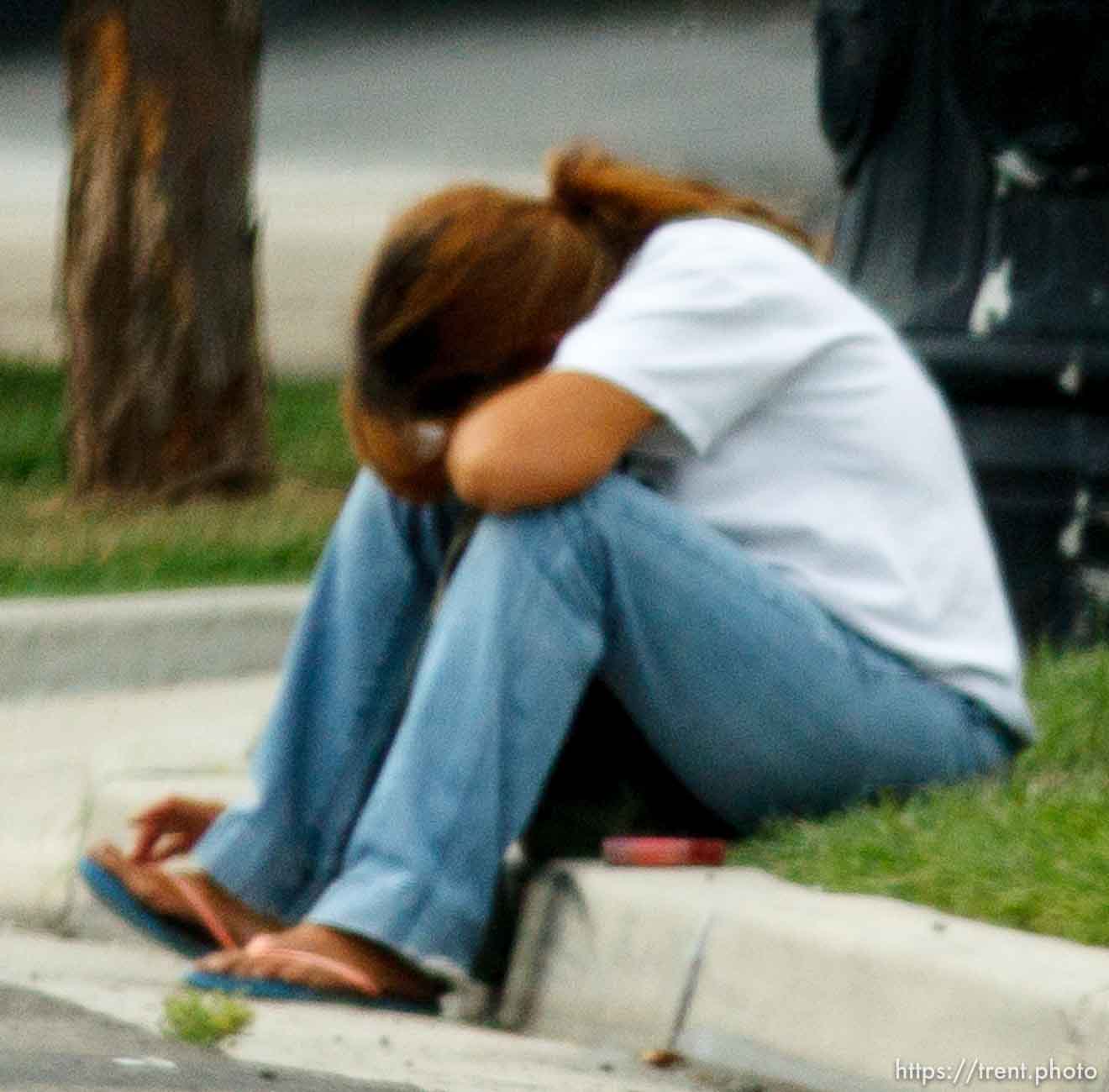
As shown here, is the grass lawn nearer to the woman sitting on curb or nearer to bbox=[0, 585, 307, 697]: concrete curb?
the woman sitting on curb

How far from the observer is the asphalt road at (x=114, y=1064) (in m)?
3.10

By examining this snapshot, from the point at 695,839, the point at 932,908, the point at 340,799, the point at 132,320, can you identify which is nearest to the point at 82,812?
the point at 340,799

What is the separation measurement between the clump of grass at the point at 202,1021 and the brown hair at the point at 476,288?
719mm

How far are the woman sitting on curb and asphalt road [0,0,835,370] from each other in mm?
11809

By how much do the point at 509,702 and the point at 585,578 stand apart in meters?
0.16

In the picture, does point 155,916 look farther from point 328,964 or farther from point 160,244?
point 160,244

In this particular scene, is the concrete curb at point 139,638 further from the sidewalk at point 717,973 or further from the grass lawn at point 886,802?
the sidewalk at point 717,973

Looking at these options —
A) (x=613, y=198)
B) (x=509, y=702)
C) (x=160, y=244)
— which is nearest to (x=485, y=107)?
(x=160, y=244)

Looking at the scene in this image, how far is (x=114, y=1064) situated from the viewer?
3.20m

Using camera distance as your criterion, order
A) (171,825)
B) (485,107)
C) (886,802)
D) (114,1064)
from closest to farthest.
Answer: (114,1064) → (886,802) → (171,825) → (485,107)

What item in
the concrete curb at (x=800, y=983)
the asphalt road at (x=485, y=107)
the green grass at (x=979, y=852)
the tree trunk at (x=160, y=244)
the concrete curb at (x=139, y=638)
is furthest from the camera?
the asphalt road at (x=485, y=107)

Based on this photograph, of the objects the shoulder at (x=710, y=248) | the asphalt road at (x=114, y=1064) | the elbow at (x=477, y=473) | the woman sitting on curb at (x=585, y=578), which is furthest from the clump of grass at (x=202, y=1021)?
the shoulder at (x=710, y=248)

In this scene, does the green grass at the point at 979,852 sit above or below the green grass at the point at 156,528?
above

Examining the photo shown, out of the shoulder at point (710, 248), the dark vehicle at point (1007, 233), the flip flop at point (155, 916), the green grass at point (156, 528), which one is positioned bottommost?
the green grass at point (156, 528)
